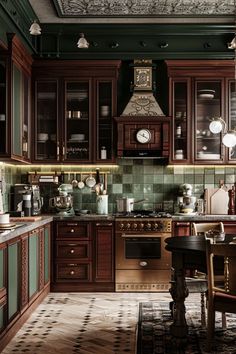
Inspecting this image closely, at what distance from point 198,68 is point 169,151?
1.07m

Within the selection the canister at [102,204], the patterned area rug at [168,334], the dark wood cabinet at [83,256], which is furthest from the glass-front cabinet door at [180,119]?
the patterned area rug at [168,334]

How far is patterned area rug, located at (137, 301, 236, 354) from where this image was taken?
175 inches

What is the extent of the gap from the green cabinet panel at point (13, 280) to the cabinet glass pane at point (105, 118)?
2637mm

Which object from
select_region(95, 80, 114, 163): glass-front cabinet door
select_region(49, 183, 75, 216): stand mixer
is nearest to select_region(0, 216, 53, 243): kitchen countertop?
select_region(49, 183, 75, 216): stand mixer

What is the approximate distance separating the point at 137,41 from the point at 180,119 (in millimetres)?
1096

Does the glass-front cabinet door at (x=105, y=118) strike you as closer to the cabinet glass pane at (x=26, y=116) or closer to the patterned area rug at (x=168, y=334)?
the cabinet glass pane at (x=26, y=116)

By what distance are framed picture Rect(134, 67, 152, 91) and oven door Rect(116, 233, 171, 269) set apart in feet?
6.03

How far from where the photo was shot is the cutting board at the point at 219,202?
729cm

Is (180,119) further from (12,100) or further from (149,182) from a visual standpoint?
(12,100)

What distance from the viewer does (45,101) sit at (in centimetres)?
722

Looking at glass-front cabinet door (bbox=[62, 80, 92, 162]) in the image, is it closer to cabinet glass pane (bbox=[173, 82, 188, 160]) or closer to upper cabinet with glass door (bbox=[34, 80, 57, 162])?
upper cabinet with glass door (bbox=[34, 80, 57, 162])

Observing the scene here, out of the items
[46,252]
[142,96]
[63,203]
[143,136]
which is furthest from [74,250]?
[142,96]

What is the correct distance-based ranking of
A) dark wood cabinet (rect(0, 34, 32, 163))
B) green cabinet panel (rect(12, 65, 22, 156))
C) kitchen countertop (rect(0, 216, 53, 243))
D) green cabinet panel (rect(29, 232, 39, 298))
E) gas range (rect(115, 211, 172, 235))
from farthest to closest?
gas range (rect(115, 211, 172, 235))
green cabinet panel (rect(12, 65, 22, 156))
dark wood cabinet (rect(0, 34, 32, 163))
green cabinet panel (rect(29, 232, 39, 298))
kitchen countertop (rect(0, 216, 53, 243))

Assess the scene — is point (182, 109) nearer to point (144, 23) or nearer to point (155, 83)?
point (155, 83)
